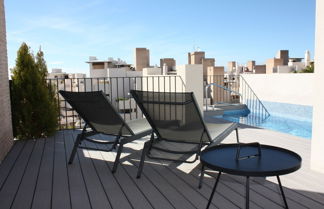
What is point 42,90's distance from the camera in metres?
4.95

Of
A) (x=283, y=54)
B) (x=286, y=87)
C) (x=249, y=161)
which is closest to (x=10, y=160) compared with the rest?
(x=249, y=161)

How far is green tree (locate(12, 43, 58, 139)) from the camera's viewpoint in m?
4.82

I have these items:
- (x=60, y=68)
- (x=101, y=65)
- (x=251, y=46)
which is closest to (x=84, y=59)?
(x=101, y=65)

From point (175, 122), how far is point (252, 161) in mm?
1255

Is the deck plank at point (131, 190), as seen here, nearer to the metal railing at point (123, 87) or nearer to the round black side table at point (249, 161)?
the round black side table at point (249, 161)

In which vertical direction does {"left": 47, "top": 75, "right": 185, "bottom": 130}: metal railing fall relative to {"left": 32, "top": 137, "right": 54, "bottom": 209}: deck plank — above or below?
above

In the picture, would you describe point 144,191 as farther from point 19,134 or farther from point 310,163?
point 19,134

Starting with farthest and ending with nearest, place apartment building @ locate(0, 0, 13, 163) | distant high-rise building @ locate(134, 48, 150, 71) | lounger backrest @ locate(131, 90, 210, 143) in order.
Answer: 1. distant high-rise building @ locate(134, 48, 150, 71)
2. apartment building @ locate(0, 0, 13, 163)
3. lounger backrest @ locate(131, 90, 210, 143)

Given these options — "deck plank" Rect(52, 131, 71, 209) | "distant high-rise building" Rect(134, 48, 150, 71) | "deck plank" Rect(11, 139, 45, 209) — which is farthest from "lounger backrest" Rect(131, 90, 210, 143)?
"distant high-rise building" Rect(134, 48, 150, 71)

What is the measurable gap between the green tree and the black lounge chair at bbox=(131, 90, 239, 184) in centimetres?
256

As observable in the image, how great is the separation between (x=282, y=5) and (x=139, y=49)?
2043 cm

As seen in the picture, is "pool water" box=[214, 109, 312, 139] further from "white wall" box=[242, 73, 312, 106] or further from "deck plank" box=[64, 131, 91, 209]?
"deck plank" box=[64, 131, 91, 209]

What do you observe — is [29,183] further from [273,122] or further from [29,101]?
[273,122]

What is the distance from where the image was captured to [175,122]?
2947mm
